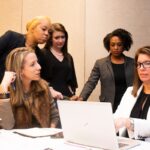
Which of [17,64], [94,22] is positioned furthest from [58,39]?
[94,22]

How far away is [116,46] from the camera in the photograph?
3.71 metres

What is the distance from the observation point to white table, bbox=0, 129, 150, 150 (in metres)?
1.87

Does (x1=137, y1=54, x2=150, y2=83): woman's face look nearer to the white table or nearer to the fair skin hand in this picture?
the fair skin hand

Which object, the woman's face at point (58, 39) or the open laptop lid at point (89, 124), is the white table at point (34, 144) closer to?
the open laptop lid at point (89, 124)

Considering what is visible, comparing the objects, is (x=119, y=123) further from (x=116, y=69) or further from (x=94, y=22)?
(x=94, y=22)

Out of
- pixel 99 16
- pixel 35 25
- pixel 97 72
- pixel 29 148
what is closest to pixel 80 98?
pixel 97 72

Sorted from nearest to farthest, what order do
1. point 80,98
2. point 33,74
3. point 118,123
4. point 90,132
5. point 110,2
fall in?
point 90,132, point 118,123, point 33,74, point 80,98, point 110,2

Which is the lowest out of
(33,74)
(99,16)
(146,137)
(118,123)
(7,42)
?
(146,137)

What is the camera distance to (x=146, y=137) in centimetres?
229

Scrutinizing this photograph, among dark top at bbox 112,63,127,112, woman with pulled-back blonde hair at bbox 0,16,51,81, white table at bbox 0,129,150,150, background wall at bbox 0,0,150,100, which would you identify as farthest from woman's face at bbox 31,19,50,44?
white table at bbox 0,129,150,150

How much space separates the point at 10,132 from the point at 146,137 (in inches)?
38.1

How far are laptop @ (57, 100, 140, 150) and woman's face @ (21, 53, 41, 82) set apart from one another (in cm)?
95

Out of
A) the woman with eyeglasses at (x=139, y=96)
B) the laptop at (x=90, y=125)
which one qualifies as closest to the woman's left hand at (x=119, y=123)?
the laptop at (x=90, y=125)

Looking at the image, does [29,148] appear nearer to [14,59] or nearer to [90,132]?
[90,132]
